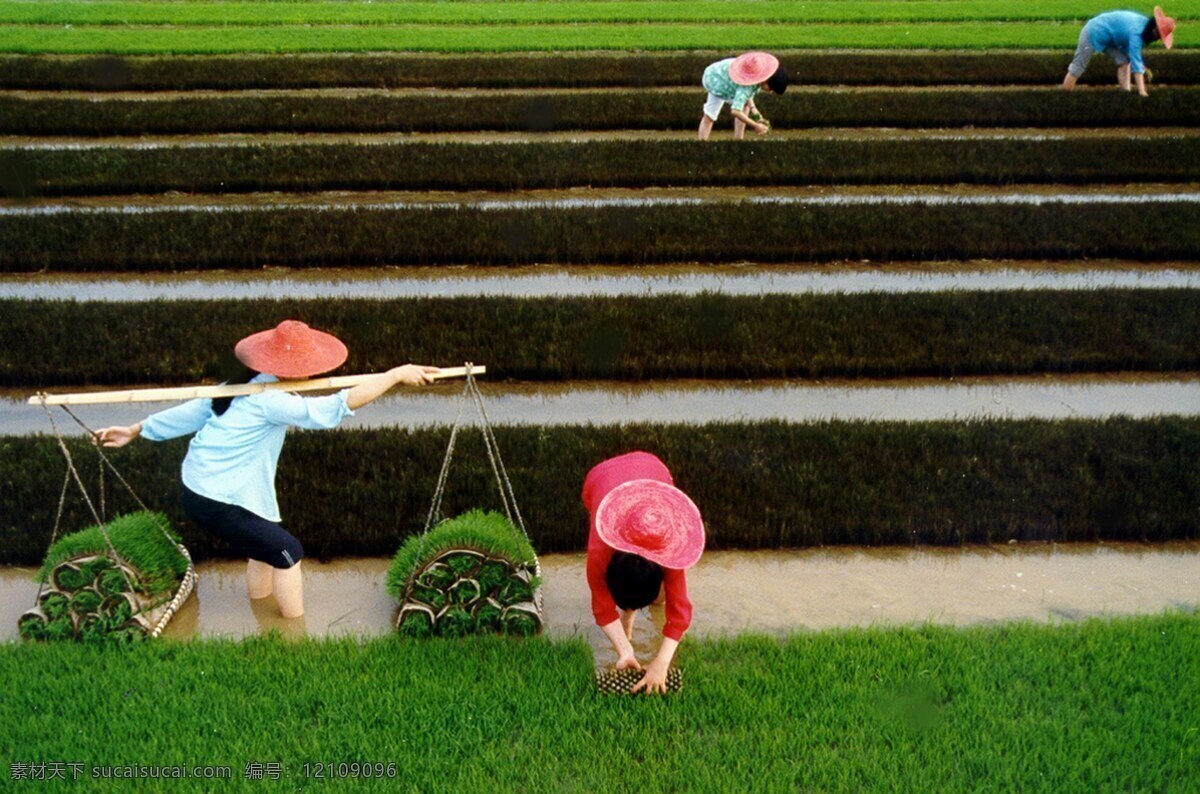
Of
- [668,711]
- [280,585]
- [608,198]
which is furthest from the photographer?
[608,198]

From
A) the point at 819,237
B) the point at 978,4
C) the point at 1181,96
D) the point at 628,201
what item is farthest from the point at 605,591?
the point at 978,4

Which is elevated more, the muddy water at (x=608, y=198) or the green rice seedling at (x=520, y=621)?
the muddy water at (x=608, y=198)

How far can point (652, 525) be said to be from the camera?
12.1ft

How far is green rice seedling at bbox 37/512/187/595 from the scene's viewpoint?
450 cm

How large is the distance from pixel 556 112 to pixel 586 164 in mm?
2692

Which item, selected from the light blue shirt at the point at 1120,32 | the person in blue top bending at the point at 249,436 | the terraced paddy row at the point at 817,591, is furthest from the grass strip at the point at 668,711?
the light blue shirt at the point at 1120,32

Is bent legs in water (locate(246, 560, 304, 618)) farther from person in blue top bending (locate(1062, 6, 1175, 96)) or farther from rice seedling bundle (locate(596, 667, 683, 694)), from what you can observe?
person in blue top bending (locate(1062, 6, 1175, 96))

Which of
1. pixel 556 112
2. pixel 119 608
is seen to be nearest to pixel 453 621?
pixel 119 608

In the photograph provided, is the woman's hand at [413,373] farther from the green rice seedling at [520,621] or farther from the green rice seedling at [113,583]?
the green rice seedling at [113,583]

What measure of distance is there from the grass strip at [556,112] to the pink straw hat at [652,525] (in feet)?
34.2

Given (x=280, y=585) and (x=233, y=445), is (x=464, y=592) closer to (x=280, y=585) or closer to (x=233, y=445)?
(x=280, y=585)

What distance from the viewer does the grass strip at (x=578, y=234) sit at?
9266 mm

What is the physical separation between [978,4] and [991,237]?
15.8 meters

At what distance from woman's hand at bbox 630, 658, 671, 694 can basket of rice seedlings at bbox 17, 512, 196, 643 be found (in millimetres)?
1830
